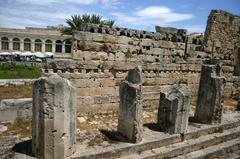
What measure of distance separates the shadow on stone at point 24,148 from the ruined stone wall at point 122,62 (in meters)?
3.12

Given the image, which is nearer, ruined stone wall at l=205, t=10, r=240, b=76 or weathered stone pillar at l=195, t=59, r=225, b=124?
weathered stone pillar at l=195, t=59, r=225, b=124

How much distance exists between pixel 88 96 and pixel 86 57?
1355mm

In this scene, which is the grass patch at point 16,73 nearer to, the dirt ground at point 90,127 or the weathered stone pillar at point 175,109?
the dirt ground at point 90,127

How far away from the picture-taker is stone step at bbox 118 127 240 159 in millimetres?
5373

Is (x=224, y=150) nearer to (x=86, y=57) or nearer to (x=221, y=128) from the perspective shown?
(x=221, y=128)

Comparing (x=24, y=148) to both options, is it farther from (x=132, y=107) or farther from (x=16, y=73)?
(x=16, y=73)

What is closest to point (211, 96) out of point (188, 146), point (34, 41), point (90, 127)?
point (188, 146)

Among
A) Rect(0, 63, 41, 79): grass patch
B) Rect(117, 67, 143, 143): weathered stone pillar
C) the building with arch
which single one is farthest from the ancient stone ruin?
the building with arch

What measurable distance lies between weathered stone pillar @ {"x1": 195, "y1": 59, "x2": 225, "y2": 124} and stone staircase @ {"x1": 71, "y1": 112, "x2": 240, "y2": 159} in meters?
0.31

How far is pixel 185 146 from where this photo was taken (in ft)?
19.4

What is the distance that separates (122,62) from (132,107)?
4.08 metres

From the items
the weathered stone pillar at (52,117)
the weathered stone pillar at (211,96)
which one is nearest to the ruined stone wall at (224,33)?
the weathered stone pillar at (211,96)

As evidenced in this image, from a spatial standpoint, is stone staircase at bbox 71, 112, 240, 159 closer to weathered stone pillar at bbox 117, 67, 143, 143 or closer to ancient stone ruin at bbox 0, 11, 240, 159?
ancient stone ruin at bbox 0, 11, 240, 159

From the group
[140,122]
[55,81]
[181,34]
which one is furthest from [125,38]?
[55,81]
